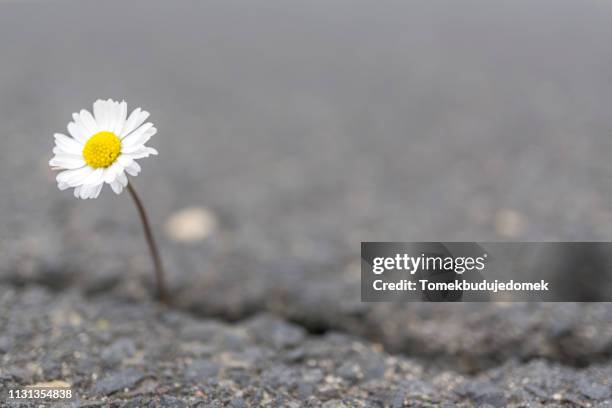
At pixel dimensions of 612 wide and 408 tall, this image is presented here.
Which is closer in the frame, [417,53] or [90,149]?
[90,149]

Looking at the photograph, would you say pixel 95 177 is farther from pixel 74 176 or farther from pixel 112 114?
pixel 112 114

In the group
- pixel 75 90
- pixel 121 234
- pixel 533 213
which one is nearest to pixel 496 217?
pixel 533 213

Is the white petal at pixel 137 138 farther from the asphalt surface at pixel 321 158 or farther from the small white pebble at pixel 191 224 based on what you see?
the small white pebble at pixel 191 224

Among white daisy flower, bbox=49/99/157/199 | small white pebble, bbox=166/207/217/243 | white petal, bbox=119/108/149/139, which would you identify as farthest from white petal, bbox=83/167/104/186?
small white pebble, bbox=166/207/217/243

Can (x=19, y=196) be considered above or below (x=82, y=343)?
above

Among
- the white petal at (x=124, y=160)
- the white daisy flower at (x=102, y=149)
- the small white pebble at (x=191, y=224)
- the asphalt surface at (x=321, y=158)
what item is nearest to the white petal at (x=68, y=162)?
the white daisy flower at (x=102, y=149)

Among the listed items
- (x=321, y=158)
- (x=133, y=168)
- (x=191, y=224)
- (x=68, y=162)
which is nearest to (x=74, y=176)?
(x=68, y=162)

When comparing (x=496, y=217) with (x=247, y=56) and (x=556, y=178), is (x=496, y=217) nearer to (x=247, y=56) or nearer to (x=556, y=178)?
(x=556, y=178)
